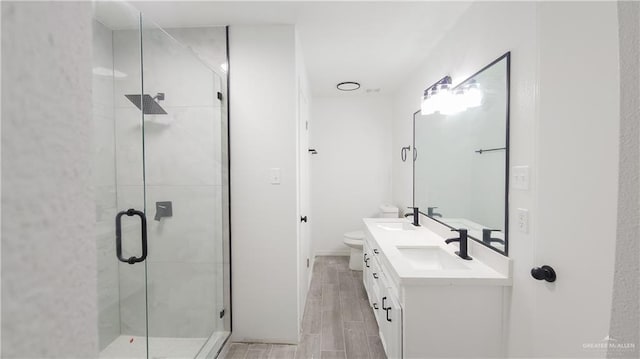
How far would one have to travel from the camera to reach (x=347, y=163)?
416cm

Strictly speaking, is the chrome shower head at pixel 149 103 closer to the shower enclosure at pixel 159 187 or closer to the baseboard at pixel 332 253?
the shower enclosure at pixel 159 187

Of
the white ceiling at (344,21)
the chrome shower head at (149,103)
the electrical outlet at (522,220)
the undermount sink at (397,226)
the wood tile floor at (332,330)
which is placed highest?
the white ceiling at (344,21)

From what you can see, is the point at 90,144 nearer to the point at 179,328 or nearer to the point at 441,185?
the point at 179,328

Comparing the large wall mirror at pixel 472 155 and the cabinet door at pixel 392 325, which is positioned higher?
the large wall mirror at pixel 472 155

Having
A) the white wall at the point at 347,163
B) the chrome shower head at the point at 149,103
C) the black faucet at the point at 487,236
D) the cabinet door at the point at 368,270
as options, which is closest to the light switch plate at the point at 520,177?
the black faucet at the point at 487,236

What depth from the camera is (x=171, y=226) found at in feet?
5.86

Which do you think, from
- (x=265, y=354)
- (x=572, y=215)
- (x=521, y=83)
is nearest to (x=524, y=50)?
(x=521, y=83)

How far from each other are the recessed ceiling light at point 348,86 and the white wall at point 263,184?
1562 millimetres

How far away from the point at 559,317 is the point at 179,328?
7.04 feet

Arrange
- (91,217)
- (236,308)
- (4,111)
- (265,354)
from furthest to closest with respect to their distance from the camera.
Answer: (236,308), (265,354), (91,217), (4,111)

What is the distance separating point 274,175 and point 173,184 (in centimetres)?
69

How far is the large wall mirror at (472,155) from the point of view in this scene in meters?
1.56

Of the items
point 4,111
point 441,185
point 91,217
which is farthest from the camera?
point 441,185

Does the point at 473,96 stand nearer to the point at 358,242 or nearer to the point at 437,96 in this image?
the point at 437,96
